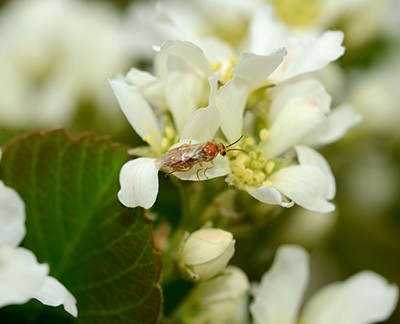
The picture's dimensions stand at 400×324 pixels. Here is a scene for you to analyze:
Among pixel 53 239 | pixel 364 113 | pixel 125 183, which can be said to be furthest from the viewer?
pixel 364 113

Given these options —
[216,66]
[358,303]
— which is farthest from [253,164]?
[358,303]

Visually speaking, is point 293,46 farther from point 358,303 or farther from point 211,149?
point 358,303

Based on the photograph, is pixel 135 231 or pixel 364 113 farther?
pixel 364 113

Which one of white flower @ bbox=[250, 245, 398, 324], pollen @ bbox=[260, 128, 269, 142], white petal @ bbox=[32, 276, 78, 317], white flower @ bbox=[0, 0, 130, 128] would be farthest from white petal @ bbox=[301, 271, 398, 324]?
white flower @ bbox=[0, 0, 130, 128]

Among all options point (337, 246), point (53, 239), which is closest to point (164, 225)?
point (53, 239)

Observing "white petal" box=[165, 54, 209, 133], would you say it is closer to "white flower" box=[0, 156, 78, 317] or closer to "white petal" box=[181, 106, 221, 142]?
"white petal" box=[181, 106, 221, 142]

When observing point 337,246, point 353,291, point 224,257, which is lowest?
point 337,246

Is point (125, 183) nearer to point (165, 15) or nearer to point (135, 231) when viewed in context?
point (135, 231)
